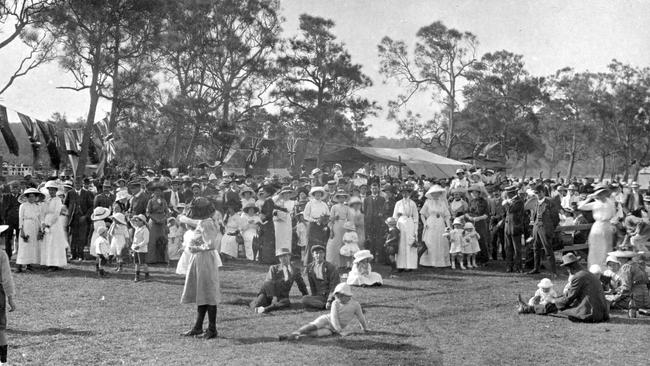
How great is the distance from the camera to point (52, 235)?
13.4m

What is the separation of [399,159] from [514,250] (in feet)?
50.5

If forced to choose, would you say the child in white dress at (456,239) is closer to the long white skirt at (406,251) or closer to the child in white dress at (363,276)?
the long white skirt at (406,251)

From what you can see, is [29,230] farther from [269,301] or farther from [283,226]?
[269,301]

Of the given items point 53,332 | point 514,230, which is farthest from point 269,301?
point 514,230

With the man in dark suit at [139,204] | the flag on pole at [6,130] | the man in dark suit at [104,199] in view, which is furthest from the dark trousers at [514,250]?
the flag on pole at [6,130]

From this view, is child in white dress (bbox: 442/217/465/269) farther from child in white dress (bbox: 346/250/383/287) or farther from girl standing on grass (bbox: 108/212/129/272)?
girl standing on grass (bbox: 108/212/129/272)

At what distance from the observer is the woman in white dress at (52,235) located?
13.4 meters

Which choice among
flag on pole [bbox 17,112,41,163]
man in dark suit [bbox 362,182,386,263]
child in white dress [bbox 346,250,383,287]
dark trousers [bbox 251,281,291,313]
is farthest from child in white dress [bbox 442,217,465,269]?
flag on pole [bbox 17,112,41,163]

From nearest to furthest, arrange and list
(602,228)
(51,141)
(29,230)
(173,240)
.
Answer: (602,228)
(29,230)
(173,240)
(51,141)

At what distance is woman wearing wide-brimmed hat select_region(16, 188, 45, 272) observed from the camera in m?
13.2

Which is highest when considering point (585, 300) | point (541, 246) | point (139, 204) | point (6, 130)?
point (6, 130)

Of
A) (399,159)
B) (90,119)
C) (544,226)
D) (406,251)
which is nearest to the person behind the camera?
(544,226)

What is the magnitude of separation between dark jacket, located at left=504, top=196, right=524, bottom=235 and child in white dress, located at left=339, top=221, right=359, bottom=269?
346 centimetres

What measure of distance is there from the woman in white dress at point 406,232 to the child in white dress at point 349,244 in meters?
1.05
